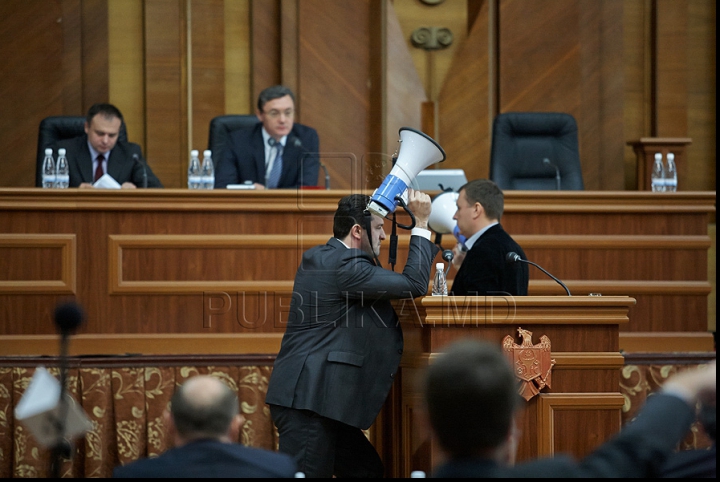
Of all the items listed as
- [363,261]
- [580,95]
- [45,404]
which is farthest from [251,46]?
[45,404]

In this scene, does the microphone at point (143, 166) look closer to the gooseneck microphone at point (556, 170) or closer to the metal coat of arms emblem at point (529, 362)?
the gooseneck microphone at point (556, 170)

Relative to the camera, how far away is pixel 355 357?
3223mm

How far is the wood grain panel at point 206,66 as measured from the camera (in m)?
6.86

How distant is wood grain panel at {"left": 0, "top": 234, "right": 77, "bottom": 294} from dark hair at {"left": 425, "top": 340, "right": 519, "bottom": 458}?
3.34m

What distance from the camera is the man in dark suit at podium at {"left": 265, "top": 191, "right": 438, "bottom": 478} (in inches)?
126

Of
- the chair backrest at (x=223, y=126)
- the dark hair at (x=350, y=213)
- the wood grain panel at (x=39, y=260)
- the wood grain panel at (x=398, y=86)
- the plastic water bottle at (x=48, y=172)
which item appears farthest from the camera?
the wood grain panel at (x=398, y=86)

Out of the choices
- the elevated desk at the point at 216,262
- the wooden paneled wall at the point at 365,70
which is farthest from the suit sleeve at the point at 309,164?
the wooden paneled wall at the point at 365,70

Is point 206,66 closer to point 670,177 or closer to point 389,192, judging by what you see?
point 670,177

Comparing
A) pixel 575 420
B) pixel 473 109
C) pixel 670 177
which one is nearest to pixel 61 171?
pixel 473 109

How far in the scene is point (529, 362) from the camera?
309 cm

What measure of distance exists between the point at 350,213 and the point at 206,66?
3937 millimetres

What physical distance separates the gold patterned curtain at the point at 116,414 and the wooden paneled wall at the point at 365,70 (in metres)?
2.70

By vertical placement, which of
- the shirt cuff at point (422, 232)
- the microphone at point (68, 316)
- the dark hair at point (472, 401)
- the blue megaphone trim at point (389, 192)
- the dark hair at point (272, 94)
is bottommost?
the dark hair at point (472, 401)

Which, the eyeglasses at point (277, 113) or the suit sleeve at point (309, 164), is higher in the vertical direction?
the eyeglasses at point (277, 113)
